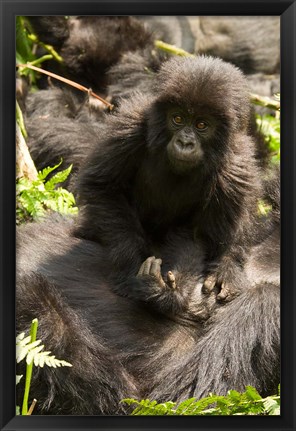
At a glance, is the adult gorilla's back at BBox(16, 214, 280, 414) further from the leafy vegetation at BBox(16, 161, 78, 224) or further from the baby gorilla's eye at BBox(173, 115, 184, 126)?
the baby gorilla's eye at BBox(173, 115, 184, 126)

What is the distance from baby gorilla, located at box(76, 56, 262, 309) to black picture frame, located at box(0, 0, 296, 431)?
77 cm

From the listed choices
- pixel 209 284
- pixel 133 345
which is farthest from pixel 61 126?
pixel 133 345

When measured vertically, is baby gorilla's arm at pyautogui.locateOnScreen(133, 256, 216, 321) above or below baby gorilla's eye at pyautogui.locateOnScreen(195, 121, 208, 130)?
below

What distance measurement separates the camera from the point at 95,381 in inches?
146

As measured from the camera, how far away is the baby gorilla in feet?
13.4

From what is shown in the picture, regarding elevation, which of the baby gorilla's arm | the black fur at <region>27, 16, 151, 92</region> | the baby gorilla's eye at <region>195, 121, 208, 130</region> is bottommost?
the baby gorilla's arm

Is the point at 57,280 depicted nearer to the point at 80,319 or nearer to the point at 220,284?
the point at 80,319

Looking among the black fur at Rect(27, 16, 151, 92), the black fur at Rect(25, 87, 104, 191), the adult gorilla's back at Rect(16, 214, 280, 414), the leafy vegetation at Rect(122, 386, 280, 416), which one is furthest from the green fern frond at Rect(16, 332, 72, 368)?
A: the black fur at Rect(27, 16, 151, 92)

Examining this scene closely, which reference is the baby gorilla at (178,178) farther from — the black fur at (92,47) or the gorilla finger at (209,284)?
the black fur at (92,47)

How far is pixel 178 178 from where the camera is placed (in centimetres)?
433

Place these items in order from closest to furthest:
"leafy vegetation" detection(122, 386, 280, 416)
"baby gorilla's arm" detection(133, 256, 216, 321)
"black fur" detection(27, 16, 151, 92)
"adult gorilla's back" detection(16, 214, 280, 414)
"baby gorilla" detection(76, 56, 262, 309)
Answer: "leafy vegetation" detection(122, 386, 280, 416) < "adult gorilla's back" detection(16, 214, 280, 414) < "baby gorilla's arm" detection(133, 256, 216, 321) < "baby gorilla" detection(76, 56, 262, 309) < "black fur" detection(27, 16, 151, 92)
